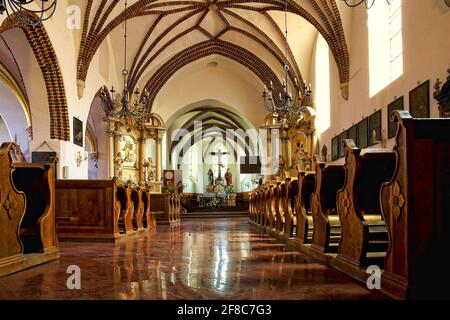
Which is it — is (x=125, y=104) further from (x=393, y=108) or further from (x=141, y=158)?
(x=141, y=158)

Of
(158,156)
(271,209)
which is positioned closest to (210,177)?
(158,156)

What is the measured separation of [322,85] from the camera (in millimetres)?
19922

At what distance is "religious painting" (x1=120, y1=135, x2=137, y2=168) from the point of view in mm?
21803

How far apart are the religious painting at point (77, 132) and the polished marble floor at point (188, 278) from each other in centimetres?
1006

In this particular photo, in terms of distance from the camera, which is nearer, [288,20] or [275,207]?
[275,207]

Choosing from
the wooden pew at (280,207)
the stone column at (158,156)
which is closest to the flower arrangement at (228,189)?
the stone column at (158,156)

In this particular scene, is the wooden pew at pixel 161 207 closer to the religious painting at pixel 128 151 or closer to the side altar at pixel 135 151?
the side altar at pixel 135 151

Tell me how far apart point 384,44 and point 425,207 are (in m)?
11.1

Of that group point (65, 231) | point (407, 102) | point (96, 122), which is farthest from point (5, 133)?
point (407, 102)

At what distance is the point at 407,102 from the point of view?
11.3 m

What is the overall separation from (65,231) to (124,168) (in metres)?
13.3

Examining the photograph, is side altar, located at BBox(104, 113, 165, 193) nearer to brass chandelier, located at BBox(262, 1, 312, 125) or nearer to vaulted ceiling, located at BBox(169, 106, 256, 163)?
vaulted ceiling, located at BBox(169, 106, 256, 163)
